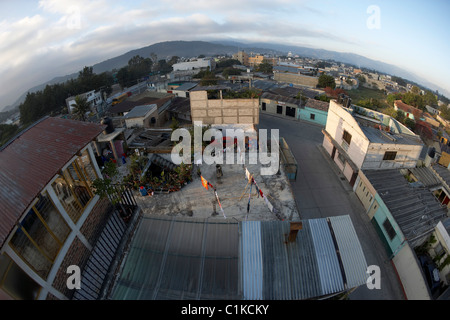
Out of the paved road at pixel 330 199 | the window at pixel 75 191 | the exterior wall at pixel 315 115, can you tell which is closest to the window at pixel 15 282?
the window at pixel 75 191

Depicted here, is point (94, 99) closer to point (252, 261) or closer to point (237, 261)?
point (237, 261)

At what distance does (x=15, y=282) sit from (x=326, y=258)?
33.1 ft

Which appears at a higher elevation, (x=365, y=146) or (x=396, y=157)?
(x=365, y=146)

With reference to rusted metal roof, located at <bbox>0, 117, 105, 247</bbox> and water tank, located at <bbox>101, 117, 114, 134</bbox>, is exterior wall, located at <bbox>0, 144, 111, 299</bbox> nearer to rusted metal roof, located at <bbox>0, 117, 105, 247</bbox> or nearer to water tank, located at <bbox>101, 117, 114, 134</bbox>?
rusted metal roof, located at <bbox>0, 117, 105, 247</bbox>

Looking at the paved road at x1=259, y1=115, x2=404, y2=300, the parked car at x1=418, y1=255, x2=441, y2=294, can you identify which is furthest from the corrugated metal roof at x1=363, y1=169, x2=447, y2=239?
the paved road at x1=259, y1=115, x2=404, y2=300

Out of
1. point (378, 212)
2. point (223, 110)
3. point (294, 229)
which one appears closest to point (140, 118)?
point (223, 110)

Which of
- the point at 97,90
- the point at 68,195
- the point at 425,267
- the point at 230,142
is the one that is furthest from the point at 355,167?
the point at 97,90

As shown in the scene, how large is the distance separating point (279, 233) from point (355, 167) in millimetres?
13391

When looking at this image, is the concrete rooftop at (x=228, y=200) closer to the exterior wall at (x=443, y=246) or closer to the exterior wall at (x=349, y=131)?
the exterior wall at (x=349, y=131)

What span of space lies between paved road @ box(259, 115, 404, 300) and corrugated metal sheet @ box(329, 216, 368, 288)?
17.3 ft

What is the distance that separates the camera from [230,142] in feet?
72.4

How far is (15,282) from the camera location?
21.0 ft

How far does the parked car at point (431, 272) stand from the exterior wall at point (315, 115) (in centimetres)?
2346
